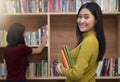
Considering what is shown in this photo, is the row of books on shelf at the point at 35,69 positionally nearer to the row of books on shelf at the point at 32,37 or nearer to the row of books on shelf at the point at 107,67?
the row of books on shelf at the point at 107,67

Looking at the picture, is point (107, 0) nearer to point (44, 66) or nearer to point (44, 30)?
point (44, 30)

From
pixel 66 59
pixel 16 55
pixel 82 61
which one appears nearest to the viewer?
pixel 82 61

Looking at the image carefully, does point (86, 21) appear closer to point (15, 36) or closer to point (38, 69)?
point (15, 36)

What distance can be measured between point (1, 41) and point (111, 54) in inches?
59.8

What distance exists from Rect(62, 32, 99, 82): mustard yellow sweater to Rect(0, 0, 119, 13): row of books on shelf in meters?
1.41

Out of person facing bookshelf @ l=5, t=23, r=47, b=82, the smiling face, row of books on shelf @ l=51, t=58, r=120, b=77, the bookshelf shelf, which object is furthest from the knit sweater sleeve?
the bookshelf shelf

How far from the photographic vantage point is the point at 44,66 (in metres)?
3.19

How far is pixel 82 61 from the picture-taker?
5.52 feet

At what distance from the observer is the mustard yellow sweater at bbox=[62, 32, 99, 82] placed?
169cm

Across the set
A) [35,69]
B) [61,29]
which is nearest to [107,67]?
[61,29]

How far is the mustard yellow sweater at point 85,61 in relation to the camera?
1.69m

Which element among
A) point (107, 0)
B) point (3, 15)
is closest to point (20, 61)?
point (3, 15)

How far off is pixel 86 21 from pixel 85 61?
0.31 m

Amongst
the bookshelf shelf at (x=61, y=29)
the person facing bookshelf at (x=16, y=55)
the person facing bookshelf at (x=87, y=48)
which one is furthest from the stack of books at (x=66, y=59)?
the bookshelf shelf at (x=61, y=29)
